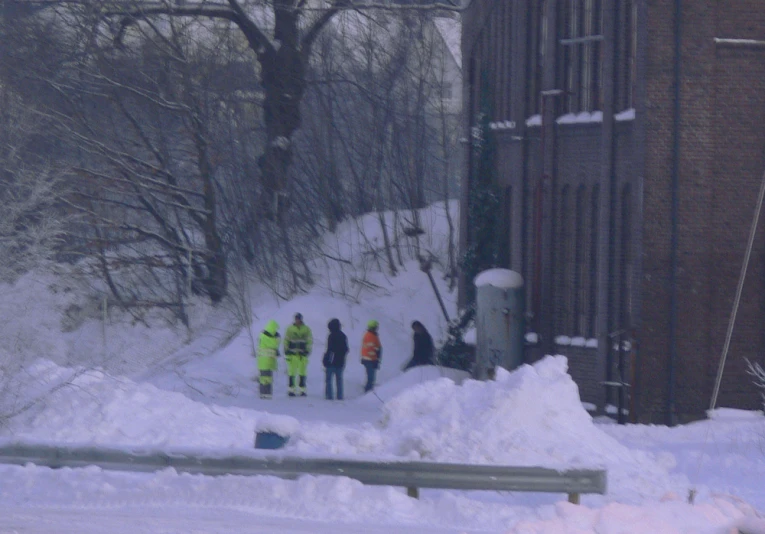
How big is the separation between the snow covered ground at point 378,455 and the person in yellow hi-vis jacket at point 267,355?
3308 mm

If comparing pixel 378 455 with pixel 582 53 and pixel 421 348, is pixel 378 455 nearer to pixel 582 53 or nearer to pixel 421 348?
pixel 582 53

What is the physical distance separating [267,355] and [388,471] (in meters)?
13.1

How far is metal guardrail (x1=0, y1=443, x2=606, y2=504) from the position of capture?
373 inches

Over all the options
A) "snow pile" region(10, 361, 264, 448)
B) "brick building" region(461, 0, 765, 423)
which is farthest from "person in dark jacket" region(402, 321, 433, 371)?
"snow pile" region(10, 361, 264, 448)

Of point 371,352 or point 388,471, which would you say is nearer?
point 388,471

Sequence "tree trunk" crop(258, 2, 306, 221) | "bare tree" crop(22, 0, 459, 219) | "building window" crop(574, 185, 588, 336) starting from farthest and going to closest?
"tree trunk" crop(258, 2, 306, 221) → "bare tree" crop(22, 0, 459, 219) → "building window" crop(574, 185, 588, 336)

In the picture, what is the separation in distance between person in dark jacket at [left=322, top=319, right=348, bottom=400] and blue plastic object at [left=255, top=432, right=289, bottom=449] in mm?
11280

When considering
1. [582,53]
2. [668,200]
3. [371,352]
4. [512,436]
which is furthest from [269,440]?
[582,53]

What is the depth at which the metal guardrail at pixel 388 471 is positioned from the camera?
31.1 feet

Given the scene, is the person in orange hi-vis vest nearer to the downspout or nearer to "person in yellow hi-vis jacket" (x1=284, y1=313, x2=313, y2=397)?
"person in yellow hi-vis jacket" (x1=284, y1=313, x2=313, y2=397)

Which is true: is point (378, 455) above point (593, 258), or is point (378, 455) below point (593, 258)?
below

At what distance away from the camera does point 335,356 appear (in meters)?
22.8

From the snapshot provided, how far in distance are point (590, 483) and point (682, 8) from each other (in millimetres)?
11217

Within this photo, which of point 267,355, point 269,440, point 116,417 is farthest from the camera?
point 267,355
